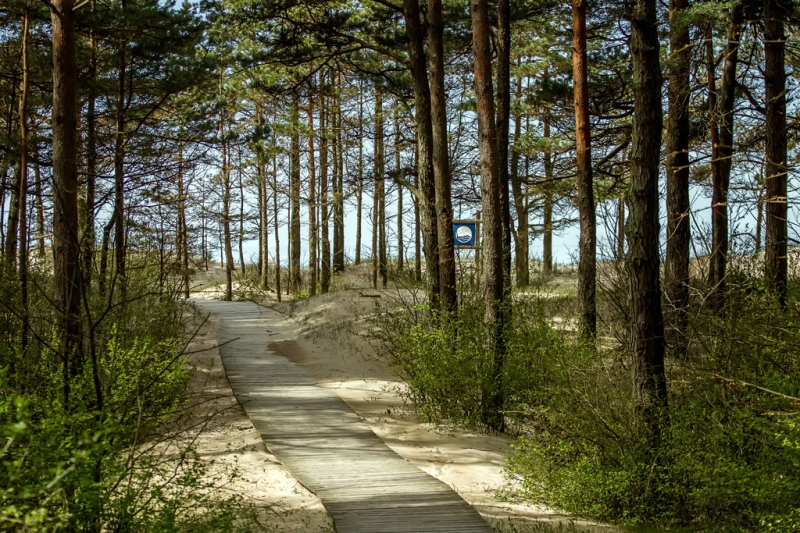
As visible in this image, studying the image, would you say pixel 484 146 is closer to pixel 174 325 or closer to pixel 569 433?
pixel 569 433

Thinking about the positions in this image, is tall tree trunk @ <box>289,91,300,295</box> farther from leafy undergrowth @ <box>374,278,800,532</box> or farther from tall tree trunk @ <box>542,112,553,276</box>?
leafy undergrowth @ <box>374,278,800,532</box>

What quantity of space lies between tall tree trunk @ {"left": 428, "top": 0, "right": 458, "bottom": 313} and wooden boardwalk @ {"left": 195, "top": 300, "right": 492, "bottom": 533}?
267cm

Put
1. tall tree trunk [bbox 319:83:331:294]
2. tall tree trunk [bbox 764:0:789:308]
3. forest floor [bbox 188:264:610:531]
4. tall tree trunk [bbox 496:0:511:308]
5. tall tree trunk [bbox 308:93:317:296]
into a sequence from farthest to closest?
1. tall tree trunk [bbox 308:93:317:296]
2. tall tree trunk [bbox 319:83:331:294]
3. tall tree trunk [bbox 496:0:511:308]
4. tall tree trunk [bbox 764:0:789:308]
5. forest floor [bbox 188:264:610:531]

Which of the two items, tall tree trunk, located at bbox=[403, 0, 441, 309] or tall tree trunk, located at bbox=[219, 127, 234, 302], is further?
tall tree trunk, located at bbox=[219, 127, 234, 302]

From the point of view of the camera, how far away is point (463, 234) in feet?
35.0

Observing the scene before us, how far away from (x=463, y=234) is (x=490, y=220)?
1.66 ft

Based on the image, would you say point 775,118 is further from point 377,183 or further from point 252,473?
point 377,183

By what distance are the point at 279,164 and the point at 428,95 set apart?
54.9ft

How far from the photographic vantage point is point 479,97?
35.5 feet

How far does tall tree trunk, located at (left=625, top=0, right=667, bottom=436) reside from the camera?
677 cm

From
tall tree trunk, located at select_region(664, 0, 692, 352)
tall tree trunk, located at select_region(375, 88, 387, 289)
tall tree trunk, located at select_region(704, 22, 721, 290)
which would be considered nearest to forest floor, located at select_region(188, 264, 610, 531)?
tall tree trunk, located at select_region(664, 0, 692, 352)

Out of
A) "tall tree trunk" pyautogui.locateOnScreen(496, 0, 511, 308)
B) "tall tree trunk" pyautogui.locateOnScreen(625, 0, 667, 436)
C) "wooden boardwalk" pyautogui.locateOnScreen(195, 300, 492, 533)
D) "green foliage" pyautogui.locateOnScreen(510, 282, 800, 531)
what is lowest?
"wooden boardwalk" pyautogui.locateOnScreen(195, 300, 492, 533)

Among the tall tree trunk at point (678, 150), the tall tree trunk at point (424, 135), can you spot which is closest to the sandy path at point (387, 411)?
the tall tree trunk at point (424, 135)

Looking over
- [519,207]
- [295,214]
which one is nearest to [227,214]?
[295,214]
